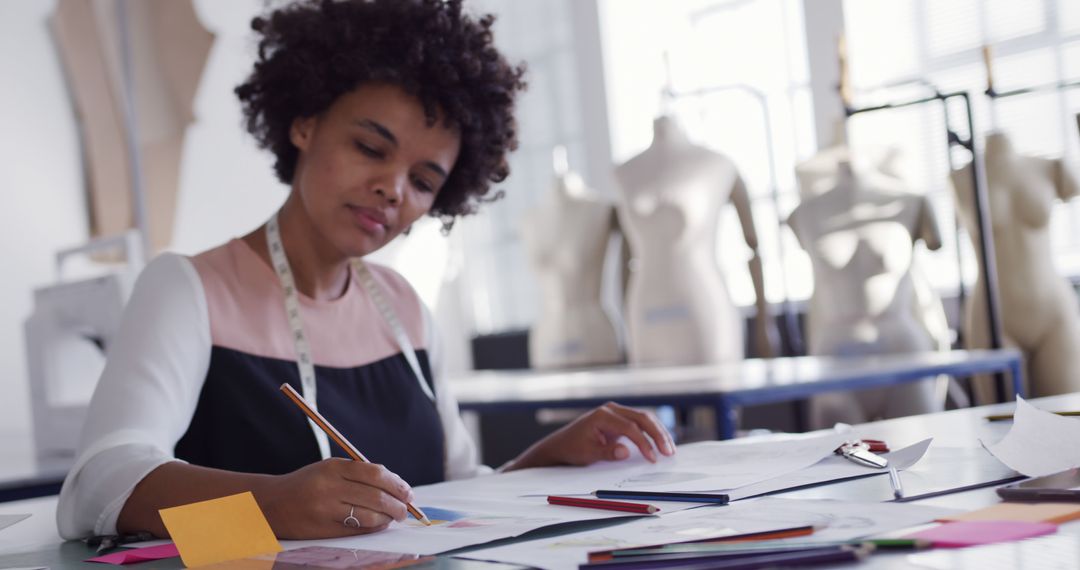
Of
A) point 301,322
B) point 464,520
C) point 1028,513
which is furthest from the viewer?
point 301,322

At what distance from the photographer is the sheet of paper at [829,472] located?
3.73ft

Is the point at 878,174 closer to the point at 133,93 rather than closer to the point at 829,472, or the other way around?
the point at 829,472

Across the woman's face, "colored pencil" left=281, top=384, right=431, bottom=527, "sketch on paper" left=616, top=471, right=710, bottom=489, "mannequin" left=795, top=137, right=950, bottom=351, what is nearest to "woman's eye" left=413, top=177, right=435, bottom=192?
the woman's face

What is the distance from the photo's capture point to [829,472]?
4.00 ft

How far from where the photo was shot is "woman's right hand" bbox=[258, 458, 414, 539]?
1.04 m

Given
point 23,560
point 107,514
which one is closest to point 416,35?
point 107,514

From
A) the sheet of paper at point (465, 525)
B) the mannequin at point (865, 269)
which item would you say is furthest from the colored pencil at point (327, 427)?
the mannequin at point (865, 269)

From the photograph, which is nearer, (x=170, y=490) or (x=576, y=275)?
(x=170, y=490)

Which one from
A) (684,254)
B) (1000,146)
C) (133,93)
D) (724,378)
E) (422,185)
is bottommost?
(724,378)

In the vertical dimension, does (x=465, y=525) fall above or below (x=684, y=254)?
below

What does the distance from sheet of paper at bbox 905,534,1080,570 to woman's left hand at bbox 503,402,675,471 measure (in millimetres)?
692

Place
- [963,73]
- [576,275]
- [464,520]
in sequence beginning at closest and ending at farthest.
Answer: [464,520] → [576,275] → [963,73]

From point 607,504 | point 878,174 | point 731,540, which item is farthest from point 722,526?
point 878,174

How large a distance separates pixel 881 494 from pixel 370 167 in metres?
0.97
